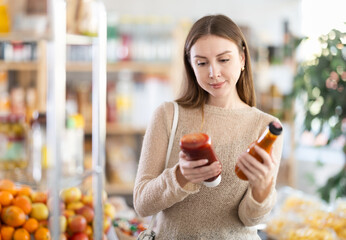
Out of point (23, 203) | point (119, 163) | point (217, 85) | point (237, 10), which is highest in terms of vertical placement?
point (237, 10)

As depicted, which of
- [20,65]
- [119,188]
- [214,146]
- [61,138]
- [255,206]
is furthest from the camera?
[119,188]

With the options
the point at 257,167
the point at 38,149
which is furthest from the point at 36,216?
the point at 257,167

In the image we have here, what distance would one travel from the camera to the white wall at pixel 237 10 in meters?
5.00

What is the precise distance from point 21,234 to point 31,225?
0.20 ft

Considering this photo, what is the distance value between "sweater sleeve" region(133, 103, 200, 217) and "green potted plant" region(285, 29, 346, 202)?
168 centimetres

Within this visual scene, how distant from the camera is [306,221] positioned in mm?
2770

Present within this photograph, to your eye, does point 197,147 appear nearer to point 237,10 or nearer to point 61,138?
point 61,138

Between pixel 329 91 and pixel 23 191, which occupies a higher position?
pixel 329 91

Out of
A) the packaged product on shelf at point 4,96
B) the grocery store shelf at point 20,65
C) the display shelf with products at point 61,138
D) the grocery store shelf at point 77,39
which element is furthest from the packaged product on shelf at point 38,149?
the grocery store shelf at point 20,65

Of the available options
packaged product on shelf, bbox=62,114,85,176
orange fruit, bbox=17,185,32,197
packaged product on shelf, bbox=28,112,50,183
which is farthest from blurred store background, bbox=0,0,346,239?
orange fruit, bbox=17,185,32,197

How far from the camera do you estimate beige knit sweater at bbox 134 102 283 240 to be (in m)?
1.52

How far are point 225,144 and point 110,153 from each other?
319 cm

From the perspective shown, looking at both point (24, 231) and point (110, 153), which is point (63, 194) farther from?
point (110, 153)

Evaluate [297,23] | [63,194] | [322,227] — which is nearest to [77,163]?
[63,194]
